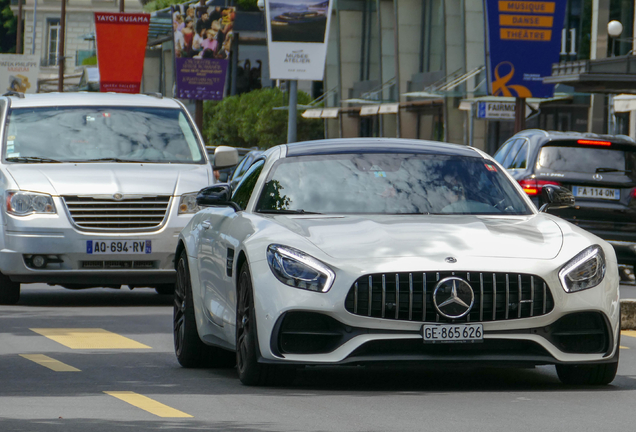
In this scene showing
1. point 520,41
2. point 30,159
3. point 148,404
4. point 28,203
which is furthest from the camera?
point 520,41

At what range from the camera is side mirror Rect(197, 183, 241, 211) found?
8.45 meters

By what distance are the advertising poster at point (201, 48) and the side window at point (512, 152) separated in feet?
48.3

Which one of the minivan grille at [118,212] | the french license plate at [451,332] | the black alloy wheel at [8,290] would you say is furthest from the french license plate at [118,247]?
the french license plate at [451,332]

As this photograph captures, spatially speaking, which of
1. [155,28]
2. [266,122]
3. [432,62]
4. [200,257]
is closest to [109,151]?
[200,257]

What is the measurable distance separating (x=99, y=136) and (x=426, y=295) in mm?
7431

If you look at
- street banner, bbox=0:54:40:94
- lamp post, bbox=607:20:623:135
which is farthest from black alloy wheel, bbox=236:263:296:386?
street banner, bbox=0:54:40:94

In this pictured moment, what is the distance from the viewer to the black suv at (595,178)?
1616cm

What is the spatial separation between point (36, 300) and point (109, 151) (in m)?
1.64

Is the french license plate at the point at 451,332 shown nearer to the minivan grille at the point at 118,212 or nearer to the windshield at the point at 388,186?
the windshield at the point at 388,186

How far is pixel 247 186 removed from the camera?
8.66 metres

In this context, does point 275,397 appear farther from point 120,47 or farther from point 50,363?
point 120,47

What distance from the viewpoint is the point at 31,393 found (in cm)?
745

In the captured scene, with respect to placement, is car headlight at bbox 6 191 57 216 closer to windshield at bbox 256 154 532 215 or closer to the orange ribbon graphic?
windshield at bbox 256 154 532 215

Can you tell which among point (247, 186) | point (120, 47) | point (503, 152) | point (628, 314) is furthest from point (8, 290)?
point (120, 47)
